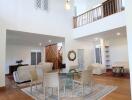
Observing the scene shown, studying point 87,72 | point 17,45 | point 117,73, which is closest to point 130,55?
point 87,72

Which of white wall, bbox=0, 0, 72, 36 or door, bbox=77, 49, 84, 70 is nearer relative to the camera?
white wall, bbox=0, 0, 72, 36

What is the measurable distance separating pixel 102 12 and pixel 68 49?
2.81m

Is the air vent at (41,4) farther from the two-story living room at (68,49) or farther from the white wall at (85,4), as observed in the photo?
the white wall at (85,4)

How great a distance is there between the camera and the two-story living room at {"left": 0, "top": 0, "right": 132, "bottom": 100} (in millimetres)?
4047

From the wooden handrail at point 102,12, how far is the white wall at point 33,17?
55 cm

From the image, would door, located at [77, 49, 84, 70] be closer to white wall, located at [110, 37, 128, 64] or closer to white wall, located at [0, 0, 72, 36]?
white wall, located at [0, 0, 72, 36]

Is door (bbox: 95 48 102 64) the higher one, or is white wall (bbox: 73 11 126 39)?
white wall (bbox: 73 11 126 39)

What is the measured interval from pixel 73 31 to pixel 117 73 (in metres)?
3.61

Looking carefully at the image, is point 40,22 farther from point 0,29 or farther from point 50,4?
point 0,29

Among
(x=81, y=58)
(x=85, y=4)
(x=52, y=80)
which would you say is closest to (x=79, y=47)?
(x=81, y=58)

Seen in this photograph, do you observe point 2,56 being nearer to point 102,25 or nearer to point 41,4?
point 41,4

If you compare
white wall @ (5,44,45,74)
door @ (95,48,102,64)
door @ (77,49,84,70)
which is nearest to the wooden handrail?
door @ (77,49,84,70)

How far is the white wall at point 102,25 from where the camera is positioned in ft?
17.4

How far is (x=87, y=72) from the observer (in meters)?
4.09
